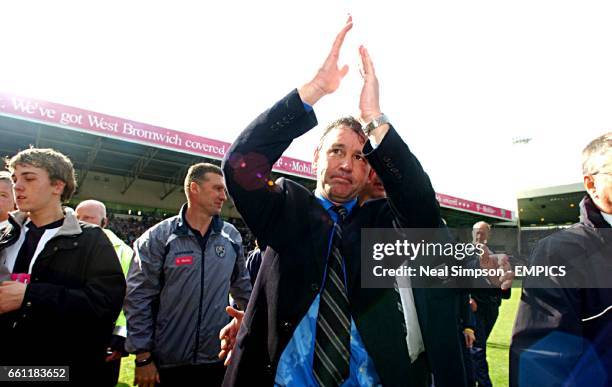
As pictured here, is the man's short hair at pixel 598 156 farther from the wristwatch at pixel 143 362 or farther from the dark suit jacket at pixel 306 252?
the wristwatch at pixel 143 362

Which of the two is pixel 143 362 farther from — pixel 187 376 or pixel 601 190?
pixel 601 190

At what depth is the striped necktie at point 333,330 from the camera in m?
1.26

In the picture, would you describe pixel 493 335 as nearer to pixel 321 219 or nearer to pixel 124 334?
pixel 124 334

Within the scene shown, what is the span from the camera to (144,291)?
3021mm

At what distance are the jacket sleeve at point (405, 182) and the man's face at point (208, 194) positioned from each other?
7.84 feet

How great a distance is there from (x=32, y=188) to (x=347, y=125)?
210 centimetres

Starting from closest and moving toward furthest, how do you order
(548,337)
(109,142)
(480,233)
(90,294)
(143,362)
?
(548,337)
(90,294)
(143,362)
(480,233)
(109,142)

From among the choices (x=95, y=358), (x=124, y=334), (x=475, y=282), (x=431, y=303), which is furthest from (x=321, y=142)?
(x=124, y=334)

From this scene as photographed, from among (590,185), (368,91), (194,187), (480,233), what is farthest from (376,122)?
(480,233)

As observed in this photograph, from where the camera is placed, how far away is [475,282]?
1700 millimetres

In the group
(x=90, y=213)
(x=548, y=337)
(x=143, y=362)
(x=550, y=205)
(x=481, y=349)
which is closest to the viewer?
(x=548, y=337)

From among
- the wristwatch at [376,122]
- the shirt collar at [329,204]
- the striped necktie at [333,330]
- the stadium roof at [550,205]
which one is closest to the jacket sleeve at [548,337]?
the striped necktie at [333,330]

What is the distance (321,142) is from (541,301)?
1098 mm

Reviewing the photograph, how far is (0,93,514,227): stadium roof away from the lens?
37.3ft
